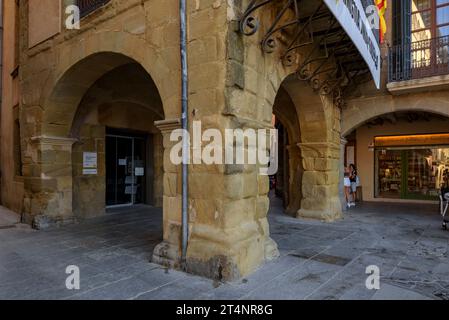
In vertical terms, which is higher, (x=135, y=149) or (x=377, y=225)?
(x=135, y=149)

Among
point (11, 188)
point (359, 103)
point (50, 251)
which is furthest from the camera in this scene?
point (11, 188)

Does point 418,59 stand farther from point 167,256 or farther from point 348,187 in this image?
point 167,256

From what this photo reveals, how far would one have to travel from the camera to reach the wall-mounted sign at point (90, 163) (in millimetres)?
6836

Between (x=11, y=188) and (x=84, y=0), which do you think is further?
(x=11, y=188)

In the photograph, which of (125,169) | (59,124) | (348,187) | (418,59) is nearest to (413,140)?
(348,187)

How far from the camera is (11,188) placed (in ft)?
27.2

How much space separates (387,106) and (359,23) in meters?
2.89

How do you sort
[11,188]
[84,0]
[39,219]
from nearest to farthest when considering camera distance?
[84,0], [39,219], [11,188]

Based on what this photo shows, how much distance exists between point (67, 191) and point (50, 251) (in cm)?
206

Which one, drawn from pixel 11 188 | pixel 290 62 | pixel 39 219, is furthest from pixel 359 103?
pixel 11 188

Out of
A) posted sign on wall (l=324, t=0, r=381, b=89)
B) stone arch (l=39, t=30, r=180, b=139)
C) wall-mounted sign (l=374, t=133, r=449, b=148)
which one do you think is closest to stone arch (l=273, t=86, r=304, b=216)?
posted sign on wall (l=324, t=0, r=381, b=89)

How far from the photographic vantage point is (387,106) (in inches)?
276

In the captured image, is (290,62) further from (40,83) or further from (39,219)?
(39,219)
